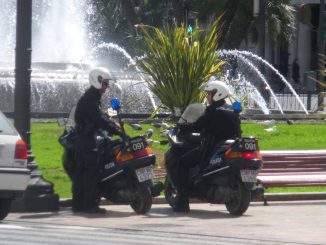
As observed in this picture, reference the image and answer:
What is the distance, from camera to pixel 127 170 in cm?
1387

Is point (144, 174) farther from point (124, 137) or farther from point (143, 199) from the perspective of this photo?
point (124, 137)

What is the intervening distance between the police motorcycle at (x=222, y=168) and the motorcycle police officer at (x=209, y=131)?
7 cm

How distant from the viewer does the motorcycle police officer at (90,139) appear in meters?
14.0

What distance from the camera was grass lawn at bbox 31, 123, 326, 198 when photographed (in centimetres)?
1661

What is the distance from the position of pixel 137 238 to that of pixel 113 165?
231cm

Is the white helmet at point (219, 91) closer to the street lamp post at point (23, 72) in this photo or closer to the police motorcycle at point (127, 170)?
the police motorcycle at point (127, 170)

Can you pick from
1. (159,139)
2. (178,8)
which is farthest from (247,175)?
(178,8)

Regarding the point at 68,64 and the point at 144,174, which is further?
the point at 68,64

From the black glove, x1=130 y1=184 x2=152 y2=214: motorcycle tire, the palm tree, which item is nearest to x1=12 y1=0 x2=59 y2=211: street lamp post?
the black glove

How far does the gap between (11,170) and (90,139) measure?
147cm

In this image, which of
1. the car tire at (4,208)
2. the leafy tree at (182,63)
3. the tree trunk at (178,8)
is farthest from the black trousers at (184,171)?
the tree trunk at (178,8)

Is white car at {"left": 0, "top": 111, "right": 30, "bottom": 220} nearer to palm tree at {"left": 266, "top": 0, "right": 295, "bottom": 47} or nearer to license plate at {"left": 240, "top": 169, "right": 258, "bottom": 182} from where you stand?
license plate at {"left": 240, "top": 169, "right": 258, "bottom": 182}

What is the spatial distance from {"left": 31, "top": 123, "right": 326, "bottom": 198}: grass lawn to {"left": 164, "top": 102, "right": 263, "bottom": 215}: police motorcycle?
1.81 m

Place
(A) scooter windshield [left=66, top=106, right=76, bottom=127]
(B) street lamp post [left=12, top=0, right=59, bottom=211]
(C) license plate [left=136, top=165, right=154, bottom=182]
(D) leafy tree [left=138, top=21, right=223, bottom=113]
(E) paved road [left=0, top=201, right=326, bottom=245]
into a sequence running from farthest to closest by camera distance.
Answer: (D) leafy tree [left=138, top=21, right=223, bottom=113] → (B) street lamp post [left=12, top=0, right=59, bottom=211] → (A) scooter windshield [left=66, top=106, right=76, bottom=127] → (C) license plate [left=136, top=165, right=154, bottom=182] → (E) paved road [left=0, top=201, right=326, bottom=245]
